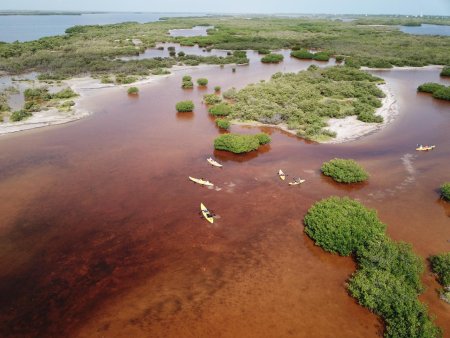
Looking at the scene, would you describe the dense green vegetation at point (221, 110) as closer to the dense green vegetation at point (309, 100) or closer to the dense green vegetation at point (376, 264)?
the dense green vegetation at point (309, 100)

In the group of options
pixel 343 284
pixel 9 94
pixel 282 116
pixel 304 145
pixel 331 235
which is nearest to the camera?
pixel 343 284

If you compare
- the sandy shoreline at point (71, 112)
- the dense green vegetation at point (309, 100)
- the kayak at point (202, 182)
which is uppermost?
the dense green vegetation at point (309, 100)

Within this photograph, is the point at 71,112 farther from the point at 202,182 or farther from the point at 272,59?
the point at 272,59

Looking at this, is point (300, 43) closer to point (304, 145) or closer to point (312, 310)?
point (304, 145)

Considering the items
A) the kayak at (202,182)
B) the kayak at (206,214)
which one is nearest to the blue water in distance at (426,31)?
the kayak at (202,182)

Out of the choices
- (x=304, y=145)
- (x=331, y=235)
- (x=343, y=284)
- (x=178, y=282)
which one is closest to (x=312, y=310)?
(x=343, y=284)

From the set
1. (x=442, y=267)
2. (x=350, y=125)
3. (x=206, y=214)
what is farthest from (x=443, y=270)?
(x=350, y=125)

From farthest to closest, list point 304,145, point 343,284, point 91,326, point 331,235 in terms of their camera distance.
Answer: point 304,145, point 331,235, point 343,284, point 91,326

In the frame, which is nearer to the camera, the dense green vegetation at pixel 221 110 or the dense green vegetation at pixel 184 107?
the dense green vegetation at pixel 221 110
